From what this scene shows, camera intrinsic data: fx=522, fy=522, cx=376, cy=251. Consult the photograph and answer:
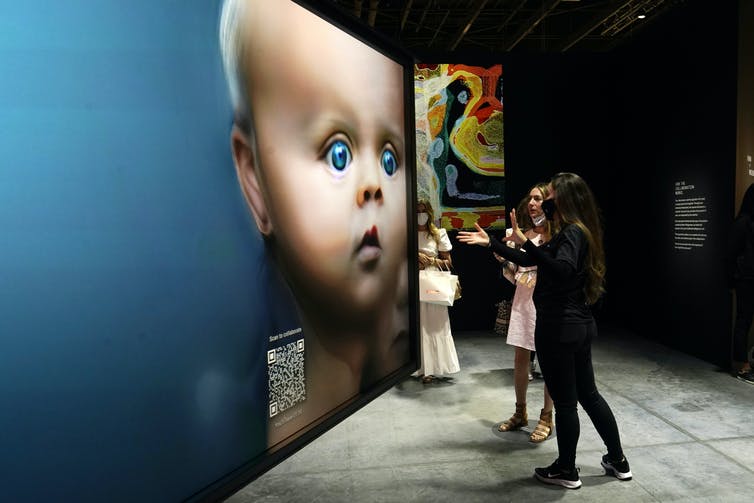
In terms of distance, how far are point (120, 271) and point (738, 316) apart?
A: 5.49m

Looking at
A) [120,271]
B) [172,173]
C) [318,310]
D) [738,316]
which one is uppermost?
[172,173]

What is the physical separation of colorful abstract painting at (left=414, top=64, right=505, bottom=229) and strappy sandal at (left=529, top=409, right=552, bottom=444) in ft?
12.7

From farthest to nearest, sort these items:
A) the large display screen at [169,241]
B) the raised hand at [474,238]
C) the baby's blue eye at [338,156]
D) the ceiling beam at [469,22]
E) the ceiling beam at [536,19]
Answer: the ceiling beam at [536,19], the ceiling beam at [469,22], the raised hand at [474,238], the baby's blue eye at [338,156], the large display screen at [169,241]

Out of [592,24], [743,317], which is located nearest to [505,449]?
[743,317]

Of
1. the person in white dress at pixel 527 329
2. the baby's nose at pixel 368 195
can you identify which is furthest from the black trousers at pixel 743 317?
the baby's nose at pixel 368 195

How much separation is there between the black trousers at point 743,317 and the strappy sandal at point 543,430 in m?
2.43

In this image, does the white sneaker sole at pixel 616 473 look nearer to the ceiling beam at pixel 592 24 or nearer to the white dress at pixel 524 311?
the white dress at pixel 524 311

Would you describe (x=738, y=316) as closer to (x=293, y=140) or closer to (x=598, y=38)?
(x=293, y=140)

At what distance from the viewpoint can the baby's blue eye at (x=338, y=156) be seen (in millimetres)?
1146

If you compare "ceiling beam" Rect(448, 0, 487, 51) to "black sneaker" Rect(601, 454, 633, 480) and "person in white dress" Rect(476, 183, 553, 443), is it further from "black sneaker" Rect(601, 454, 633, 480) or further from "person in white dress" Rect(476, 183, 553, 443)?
"black sneaker" Rect(601, 454, 633, 480)

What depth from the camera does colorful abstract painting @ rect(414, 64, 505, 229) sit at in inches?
280

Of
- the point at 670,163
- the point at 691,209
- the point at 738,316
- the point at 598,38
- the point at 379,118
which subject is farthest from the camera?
the point at 598,38

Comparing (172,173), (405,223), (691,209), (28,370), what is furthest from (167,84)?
(691,209)

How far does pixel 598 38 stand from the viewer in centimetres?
1094
